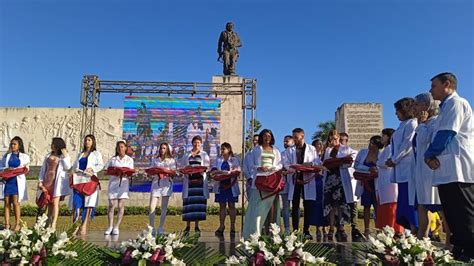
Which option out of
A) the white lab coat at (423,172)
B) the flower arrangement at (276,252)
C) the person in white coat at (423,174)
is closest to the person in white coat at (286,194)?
the person in white coat at (423,174)

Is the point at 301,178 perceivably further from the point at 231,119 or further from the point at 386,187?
the point at 231,119

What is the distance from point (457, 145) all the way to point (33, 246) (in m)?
3.72

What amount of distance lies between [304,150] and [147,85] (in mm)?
7651

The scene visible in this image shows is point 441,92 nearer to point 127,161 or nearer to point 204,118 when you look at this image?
point 127,161

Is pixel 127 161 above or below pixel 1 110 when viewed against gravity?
below

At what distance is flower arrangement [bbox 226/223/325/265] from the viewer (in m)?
2.55

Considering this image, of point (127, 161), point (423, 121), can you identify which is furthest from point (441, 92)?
point (127, 161)

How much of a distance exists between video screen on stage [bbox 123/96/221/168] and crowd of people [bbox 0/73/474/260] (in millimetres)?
6766

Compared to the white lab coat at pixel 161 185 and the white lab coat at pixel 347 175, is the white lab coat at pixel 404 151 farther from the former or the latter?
the white lab coat at pixel 161 185

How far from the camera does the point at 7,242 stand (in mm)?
2662

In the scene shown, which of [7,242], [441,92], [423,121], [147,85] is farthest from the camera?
[147,85]

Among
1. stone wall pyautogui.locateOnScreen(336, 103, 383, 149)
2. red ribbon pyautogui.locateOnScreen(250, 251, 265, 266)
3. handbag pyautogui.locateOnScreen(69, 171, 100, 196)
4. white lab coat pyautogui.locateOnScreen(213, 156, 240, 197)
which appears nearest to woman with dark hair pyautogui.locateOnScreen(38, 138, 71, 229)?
handbag pyautogui.locateOnScreen(69, 171, 100, 196)

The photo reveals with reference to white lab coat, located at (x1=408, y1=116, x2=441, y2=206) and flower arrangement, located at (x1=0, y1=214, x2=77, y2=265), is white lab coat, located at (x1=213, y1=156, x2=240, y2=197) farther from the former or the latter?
flower arrangement, located at (x1=0, y1=214, x2=77, y2=265)

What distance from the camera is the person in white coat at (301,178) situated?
6.67 m
